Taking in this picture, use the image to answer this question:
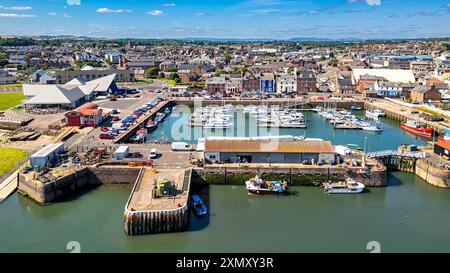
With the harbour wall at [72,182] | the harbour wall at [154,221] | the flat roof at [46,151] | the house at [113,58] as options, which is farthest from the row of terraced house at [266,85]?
the house at [113,58]

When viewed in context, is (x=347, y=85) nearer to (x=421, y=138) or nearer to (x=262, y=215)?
(x=421, y=138)

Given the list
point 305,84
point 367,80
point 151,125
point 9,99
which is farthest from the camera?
point 367,80

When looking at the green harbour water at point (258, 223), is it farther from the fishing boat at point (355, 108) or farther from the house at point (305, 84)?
the house at point (305, 84)

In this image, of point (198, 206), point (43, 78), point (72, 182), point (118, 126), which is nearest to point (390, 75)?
point (118, 126)

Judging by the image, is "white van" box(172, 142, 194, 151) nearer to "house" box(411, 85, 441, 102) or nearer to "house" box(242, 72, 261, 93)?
"house" box(242, 72, 261, 93)

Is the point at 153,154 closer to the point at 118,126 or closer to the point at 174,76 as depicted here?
the point at 118,126

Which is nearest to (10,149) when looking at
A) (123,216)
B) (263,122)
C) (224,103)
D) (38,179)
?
(38,179)
